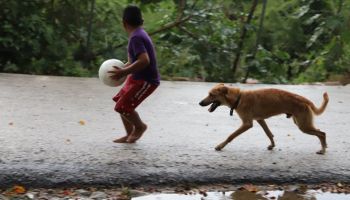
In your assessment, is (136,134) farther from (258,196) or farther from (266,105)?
(258,196)

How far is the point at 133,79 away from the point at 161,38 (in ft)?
20.8

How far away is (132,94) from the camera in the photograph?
5.62 m

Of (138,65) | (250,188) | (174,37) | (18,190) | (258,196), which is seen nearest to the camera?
(18,190)

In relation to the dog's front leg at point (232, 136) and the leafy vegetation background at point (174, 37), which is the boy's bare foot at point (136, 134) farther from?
the leafy vegetation background at point (174, 37)

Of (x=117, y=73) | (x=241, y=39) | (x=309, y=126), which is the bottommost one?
(x=241, y=39)

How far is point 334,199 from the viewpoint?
475cm

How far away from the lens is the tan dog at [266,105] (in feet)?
19.3

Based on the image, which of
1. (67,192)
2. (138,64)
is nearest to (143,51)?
(138,64)

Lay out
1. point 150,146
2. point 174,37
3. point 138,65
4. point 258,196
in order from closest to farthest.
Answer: point 258,196 → point 138,65 → point 150,146 → point 174,37

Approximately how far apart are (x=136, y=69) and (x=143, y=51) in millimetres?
169

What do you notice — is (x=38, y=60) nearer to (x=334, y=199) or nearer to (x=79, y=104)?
(x=79, y=104)

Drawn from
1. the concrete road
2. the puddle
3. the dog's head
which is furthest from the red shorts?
the puddle

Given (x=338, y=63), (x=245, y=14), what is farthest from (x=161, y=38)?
(x=338, y=63)

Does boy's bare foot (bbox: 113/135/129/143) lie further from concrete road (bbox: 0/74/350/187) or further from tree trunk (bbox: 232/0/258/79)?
tree trunk (bbox: 232/0/258/79)
